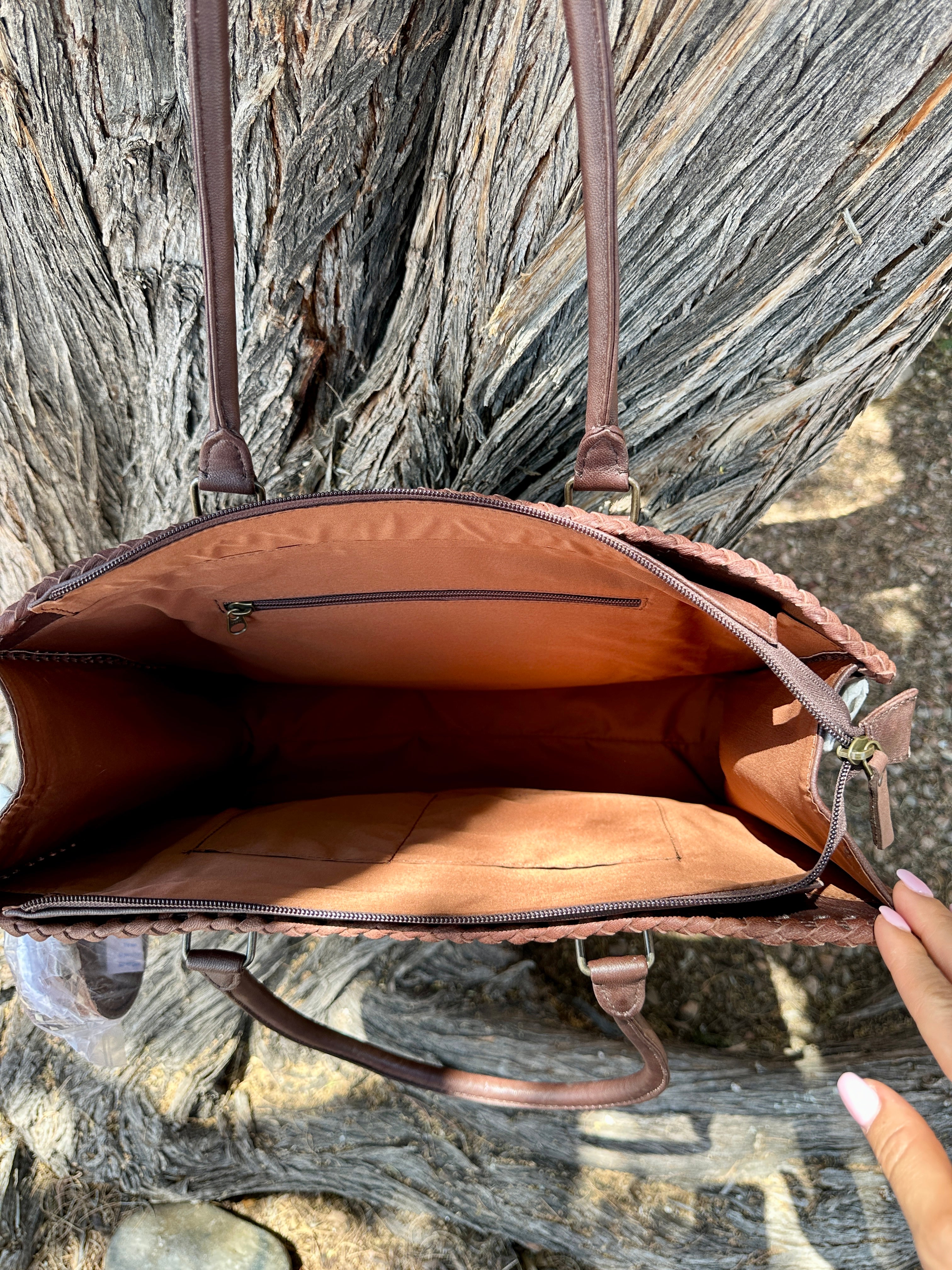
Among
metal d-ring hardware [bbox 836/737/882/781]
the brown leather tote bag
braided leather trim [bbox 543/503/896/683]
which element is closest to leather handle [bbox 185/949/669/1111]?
the brown leather tote bag

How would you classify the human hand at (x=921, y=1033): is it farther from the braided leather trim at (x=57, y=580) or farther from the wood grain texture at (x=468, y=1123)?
the braided leather trim at (x=57, y=580)

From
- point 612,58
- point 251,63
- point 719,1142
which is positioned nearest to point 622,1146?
point 719,1142

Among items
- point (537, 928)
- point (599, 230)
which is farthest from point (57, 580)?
point (599, 230)

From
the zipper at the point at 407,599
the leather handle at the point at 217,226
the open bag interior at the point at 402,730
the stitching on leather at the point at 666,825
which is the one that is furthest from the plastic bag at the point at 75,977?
the stitching on leather at the point at 666,825

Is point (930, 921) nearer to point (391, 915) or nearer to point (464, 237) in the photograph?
point (391, 915)

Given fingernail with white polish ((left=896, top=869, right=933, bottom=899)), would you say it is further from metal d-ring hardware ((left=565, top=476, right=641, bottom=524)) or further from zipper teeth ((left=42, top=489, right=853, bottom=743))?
metal d-ring hardware ((left=565, top=476, right=641, bottom=524))
